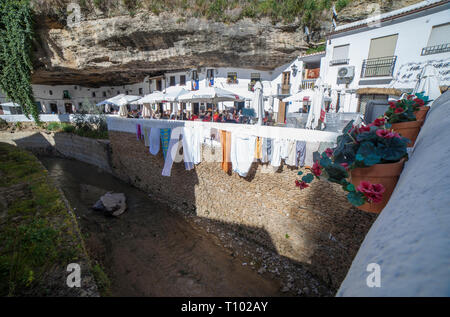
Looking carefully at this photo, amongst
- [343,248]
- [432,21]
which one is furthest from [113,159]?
[432,21]

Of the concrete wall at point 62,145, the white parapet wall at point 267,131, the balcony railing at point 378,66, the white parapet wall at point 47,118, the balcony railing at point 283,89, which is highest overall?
the balcony railing at point 378,66

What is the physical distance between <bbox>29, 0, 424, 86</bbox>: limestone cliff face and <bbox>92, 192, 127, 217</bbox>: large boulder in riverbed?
11.1 metres

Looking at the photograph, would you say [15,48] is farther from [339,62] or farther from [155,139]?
[339,62]

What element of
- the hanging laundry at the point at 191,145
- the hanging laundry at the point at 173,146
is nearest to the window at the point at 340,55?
the hanging laundry at the point at 191,145

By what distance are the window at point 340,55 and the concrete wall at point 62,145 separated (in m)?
15.5

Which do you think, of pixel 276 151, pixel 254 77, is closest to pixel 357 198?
pixel 276 151

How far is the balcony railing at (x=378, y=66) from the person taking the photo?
10.5 m

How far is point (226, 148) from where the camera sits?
250 inches

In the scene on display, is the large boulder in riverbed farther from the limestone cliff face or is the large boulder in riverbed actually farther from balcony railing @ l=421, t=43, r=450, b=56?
balcony railing @ l=421, t=43, r=450, b=56

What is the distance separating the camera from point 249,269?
627 cm

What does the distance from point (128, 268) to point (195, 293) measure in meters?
2.28

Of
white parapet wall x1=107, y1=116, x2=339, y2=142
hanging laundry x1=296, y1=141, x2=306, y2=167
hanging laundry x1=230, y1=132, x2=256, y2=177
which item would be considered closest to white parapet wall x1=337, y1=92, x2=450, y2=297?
white parapet wall x1=107, y1=116, x2=339, y2=142

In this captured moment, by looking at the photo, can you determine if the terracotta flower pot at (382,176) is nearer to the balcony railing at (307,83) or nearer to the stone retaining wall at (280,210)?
the stone retaining wall at (280,210)

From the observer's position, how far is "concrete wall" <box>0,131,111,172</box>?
537 inches
